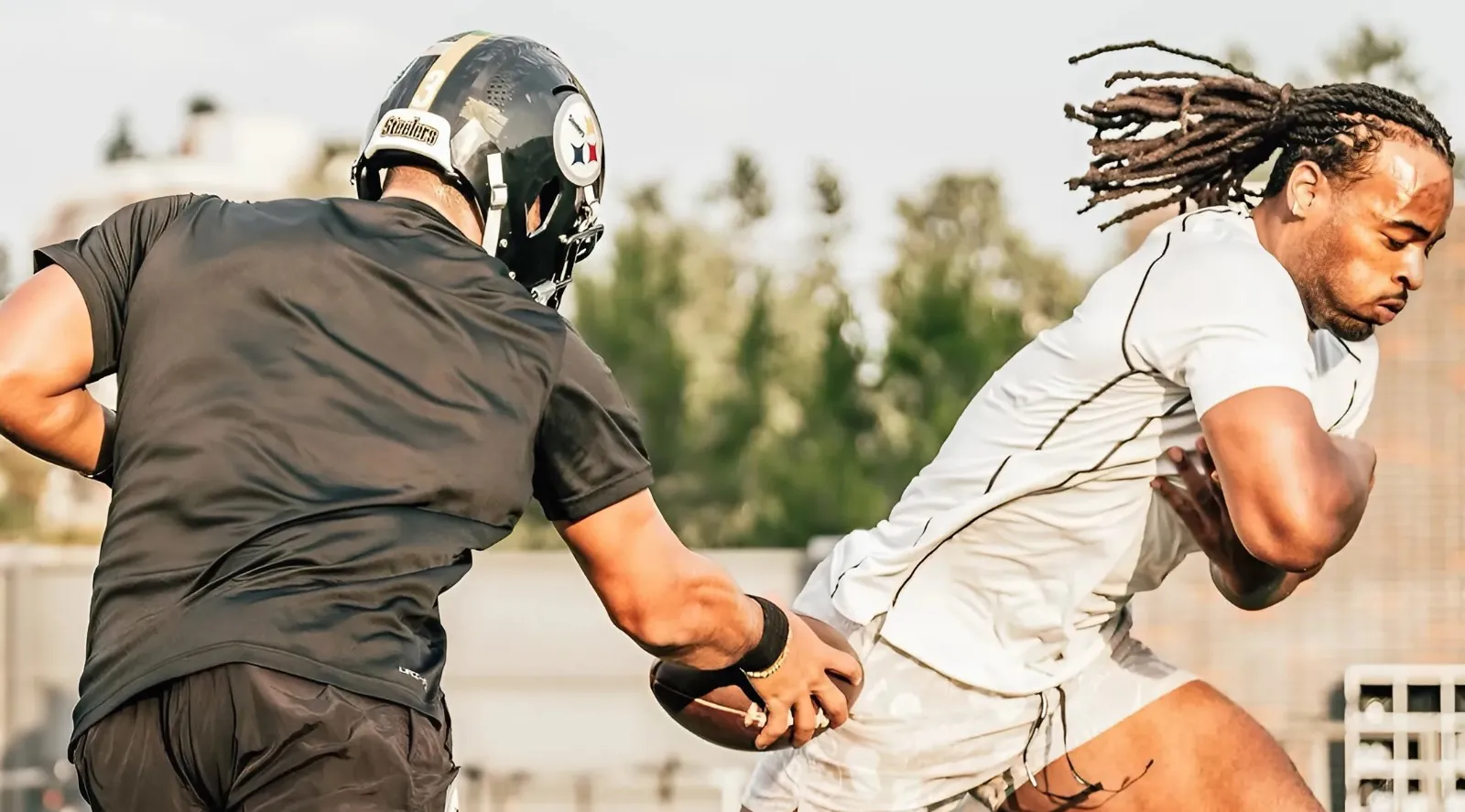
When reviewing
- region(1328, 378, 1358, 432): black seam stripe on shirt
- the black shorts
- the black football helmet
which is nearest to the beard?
region(1328, 378, 1358, 432): black seam stripe on shirt

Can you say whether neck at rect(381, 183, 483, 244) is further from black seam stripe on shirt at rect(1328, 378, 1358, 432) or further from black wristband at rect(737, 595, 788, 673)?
black seam stripe on shirt at rect(1328, 378, 1358, 432)

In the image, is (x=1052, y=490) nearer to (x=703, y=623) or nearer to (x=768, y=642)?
(x=768, y=642)

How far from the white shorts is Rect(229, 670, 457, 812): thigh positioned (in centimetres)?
165

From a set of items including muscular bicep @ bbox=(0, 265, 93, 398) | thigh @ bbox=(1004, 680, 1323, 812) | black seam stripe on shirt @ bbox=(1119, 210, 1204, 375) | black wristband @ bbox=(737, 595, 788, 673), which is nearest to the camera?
muscular bicep @ bbox=(0, 265, 93, 398)

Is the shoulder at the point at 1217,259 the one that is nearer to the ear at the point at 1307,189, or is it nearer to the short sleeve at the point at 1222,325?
the short sleeve at the point at 1222,325

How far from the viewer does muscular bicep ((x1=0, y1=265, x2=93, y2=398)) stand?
288 centimetres

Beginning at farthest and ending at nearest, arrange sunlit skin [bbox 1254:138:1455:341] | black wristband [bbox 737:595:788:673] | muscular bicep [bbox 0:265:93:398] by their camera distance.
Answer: sunlit skin [bbox 1254:138:1455:341] < black wristband [bbox 737:595:788:673] < muscular bicep [bbox 0:265:93:398]

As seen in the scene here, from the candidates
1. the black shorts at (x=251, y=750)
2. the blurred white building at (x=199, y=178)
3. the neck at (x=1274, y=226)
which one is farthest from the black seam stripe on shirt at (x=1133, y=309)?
the blurred white building at (x=199, y=178)

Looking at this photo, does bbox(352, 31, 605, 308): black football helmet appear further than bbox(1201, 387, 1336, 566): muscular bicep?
No

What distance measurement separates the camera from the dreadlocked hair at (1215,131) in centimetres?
416

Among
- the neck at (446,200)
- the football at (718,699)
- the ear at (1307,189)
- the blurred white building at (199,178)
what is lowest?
the blurred white building at (199,178)

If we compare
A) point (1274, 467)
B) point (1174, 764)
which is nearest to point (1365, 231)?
point (1274, 467)

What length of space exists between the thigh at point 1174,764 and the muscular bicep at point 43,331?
2358 mm

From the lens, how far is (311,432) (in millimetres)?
2809
